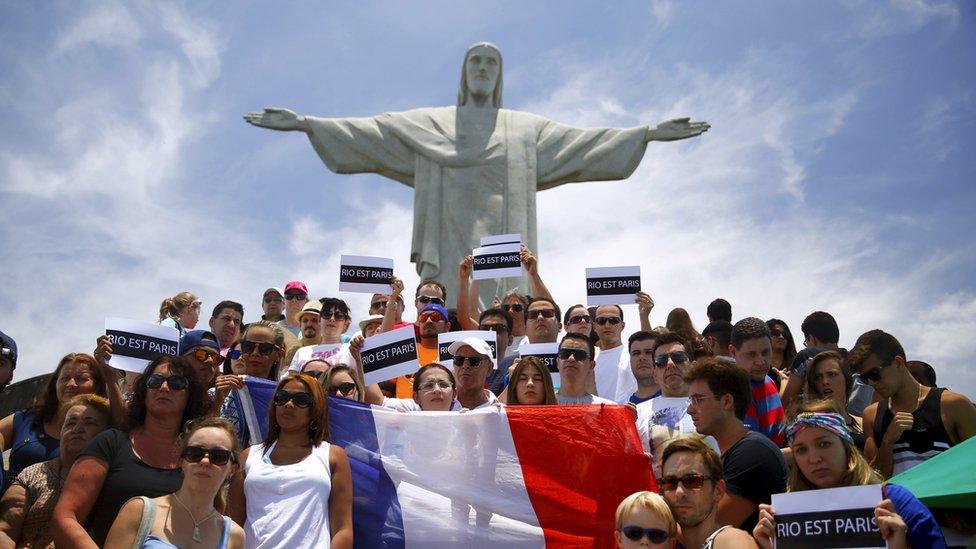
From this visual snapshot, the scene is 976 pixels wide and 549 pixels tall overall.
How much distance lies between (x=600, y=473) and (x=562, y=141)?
1126 centimetres

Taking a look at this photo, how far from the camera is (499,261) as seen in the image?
35.2 ft

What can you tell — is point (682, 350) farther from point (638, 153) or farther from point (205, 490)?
point (638, 153)

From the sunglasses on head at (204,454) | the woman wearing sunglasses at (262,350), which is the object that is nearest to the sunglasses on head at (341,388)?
the woman wearing sunglasses at (262,350)

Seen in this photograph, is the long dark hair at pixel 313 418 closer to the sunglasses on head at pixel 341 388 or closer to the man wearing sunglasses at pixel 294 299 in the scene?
the sunglasses on head at pixel 341 388

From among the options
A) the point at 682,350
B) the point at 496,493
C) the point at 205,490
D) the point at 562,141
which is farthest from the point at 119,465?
the point at 562,141

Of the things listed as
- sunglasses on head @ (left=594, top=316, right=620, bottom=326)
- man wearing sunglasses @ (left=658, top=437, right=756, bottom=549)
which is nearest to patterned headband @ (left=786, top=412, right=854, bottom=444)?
man wearing sunglasses @ (left=658, top=437, right=756, bottom=549)

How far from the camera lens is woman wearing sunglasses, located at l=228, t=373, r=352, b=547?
5.31 m

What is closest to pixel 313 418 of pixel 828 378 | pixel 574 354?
pixel 574 354

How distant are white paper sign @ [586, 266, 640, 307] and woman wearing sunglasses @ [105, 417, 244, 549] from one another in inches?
229

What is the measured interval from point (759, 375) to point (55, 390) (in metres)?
5.16

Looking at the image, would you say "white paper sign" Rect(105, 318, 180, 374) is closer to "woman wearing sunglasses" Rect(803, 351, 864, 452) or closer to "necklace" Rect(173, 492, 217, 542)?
"necklace" Rect(173, 492, 217, 542)

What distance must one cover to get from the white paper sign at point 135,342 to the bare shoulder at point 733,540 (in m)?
4.56

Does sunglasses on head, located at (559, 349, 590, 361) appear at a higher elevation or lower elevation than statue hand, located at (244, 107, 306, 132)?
lower

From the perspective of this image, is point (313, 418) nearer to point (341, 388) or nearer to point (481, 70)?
point (341, 388)
